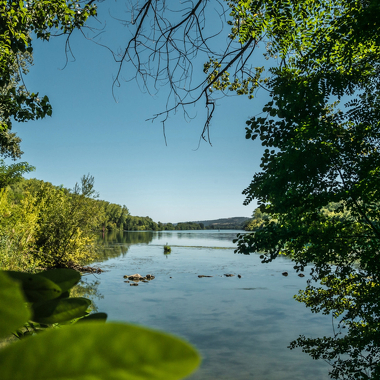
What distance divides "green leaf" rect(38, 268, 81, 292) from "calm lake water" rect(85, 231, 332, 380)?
5307 millimetres

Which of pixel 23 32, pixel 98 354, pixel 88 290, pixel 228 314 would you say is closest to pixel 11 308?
pixel 98 354

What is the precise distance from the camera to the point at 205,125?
3.30 metres

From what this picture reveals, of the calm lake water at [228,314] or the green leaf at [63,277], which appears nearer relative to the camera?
the green leaf at [63,277]

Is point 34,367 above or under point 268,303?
above

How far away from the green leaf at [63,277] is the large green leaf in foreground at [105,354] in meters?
0.18

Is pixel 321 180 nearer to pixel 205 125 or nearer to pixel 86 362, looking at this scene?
pixel 205 125

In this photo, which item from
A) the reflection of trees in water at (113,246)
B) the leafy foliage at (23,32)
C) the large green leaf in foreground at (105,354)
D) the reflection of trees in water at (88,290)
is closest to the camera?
the large green leaf in foreground at (105,354)

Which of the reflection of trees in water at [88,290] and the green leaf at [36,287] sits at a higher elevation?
the green leaf at [36,287]

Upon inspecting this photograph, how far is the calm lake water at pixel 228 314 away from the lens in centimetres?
1064

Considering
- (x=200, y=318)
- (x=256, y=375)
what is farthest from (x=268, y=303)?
(x=256, y=375)

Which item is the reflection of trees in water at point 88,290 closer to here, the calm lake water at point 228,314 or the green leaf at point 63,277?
the calm lake water at point 228,314

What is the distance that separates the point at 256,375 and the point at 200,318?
5.48 metres

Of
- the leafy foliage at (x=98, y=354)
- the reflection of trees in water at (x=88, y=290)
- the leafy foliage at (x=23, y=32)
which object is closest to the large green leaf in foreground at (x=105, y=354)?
the leafy foliage at (x=98, y=354)

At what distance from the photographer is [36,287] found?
0.99ft
